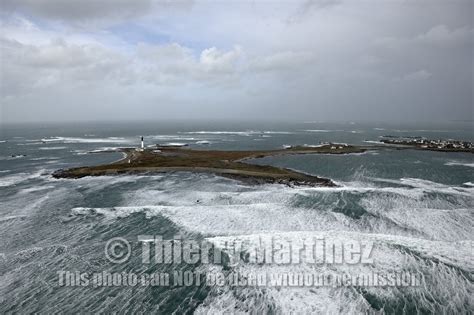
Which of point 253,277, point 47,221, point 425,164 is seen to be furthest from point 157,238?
point 425,164

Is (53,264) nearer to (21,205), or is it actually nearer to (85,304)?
(85,304)

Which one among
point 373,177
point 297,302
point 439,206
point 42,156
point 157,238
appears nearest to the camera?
point 297,302

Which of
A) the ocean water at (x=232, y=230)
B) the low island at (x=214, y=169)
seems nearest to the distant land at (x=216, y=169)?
the low island at (x=214, y=169)

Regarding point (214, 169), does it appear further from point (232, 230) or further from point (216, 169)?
point (232, 230)

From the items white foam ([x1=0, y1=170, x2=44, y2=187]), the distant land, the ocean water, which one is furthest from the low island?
white foam ([x1=0, y1=170, x2=44, y2=187])

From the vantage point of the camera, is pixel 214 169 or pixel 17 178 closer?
pixel 17 178

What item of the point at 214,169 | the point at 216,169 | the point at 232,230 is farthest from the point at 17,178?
the point at 232,230

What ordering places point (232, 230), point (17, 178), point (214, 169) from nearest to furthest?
point (232, 230) < point (17, 178) < point (214, 169)

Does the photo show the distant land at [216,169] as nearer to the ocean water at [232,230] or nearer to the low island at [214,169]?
the low island at [214,169]
